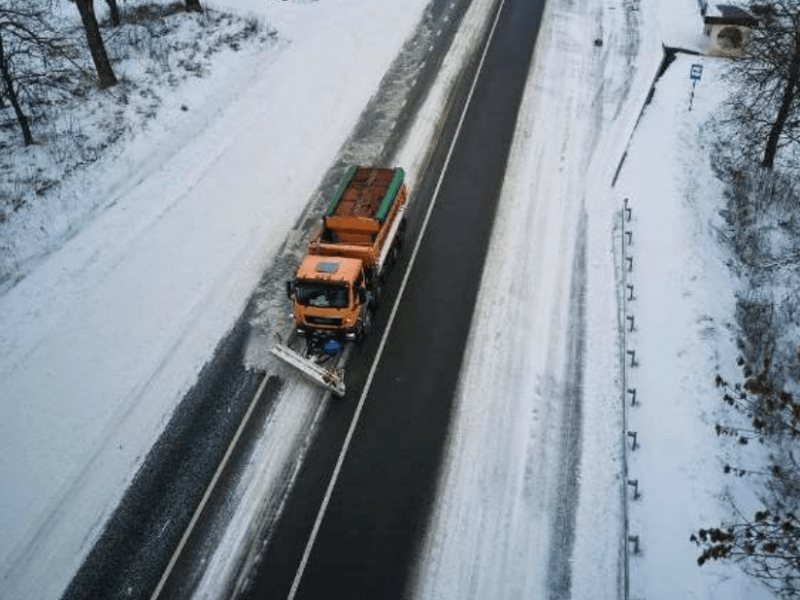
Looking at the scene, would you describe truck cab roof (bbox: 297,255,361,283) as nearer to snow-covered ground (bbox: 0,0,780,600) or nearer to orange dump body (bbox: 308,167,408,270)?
orange dump body (bbox: 308,167,408,270)

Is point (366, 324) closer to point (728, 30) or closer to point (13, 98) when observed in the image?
point (13, 98)

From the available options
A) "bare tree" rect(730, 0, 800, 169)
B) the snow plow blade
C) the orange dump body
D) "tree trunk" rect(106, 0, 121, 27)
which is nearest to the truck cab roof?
the orange dump body

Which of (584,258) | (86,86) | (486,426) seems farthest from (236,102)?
(486,426)

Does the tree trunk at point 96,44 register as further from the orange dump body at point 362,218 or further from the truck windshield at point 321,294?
the truck windshield at point 321,294

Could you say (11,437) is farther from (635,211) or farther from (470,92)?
(470,92)

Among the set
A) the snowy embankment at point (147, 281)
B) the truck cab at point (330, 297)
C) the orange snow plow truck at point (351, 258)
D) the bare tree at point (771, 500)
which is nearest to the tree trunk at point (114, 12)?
the snowy embankment at point (147, 281)

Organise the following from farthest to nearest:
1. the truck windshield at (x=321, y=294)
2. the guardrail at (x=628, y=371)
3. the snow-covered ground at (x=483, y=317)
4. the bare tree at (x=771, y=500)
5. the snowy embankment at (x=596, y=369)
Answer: the truck windshield at (x=321, y=294) < the snow-covered ground at (x=483, y=317) < the guardrail at (x=628, y=371) < the snowy embankment at (x=596, y=369) < the bare tree at (x=771, y=500)
